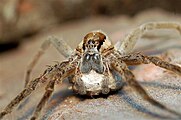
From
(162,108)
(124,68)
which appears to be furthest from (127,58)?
(162,108)

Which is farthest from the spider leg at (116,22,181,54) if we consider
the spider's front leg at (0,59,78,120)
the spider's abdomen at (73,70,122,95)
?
the spider's front leg at (0,59,78,120)

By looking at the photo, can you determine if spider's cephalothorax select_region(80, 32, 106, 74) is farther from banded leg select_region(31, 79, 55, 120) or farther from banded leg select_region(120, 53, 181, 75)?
banded leg select_region(31, 79, 55, 120)

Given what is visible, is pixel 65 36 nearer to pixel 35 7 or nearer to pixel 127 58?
pixel 35 7

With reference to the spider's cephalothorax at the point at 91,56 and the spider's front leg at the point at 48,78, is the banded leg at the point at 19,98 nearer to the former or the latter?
the spider's front leg at the point at 48,78

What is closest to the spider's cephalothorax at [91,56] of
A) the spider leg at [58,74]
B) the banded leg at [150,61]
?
the spider leg at [58,74]

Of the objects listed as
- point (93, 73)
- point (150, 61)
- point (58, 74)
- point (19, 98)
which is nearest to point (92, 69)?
point (93, 73)
